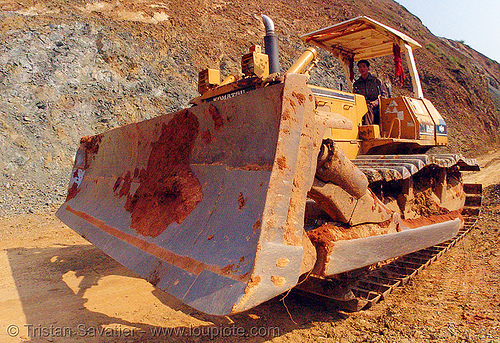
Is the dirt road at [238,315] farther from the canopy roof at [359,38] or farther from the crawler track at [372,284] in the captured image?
the canopy roof at [359,38]

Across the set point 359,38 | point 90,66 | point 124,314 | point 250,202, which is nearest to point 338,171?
point 250,202

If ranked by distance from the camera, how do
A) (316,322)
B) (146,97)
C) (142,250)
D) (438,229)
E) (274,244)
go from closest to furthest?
(274,244), (142,250), (316,322), (438,229), (146,97)

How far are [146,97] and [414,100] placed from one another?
375 inches

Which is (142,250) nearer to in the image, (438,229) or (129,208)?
(129,208)

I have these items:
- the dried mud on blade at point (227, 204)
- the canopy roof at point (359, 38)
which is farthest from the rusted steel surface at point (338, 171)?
the canopy roof at point (359, 38)

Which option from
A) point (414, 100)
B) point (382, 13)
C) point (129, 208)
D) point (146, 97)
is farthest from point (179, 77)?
point (382, 13)

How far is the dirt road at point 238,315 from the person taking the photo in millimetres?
2857

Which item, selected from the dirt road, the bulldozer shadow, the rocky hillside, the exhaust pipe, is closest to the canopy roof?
the exhaust pipe

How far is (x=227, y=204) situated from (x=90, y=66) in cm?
1168

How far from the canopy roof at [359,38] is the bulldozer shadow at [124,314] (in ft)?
13.1

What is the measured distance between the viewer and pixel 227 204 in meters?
2.39

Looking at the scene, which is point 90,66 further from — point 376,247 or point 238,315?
point 376,247

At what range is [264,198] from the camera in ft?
6.79

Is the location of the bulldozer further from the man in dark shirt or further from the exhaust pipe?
the man in dark shirt
